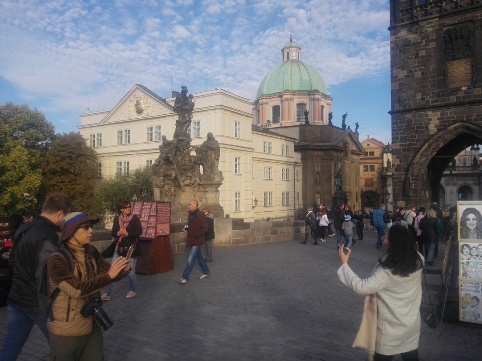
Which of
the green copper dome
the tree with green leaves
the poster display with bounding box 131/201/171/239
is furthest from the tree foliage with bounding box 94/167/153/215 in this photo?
the poster display with bounding box 131/201/171/239

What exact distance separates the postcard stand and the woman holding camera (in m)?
6.54

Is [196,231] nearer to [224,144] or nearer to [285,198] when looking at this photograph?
[224,144]

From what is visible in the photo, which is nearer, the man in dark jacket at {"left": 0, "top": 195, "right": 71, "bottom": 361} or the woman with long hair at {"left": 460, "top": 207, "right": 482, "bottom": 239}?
the man in dark jacket at {"left": 0, "top": 195, "right": 71, "bottom": 361}

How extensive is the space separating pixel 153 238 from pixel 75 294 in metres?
6.83

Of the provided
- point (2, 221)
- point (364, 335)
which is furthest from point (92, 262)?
point (2, 221)

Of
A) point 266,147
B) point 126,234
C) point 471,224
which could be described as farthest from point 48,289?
point 266,147

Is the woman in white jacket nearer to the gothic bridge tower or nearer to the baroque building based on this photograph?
the gothic bridge tower

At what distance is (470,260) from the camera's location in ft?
21.2

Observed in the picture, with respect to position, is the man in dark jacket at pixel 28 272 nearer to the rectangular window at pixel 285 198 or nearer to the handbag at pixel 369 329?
the handbag at pixel 369 329

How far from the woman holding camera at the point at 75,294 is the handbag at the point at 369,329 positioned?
82.3 inches

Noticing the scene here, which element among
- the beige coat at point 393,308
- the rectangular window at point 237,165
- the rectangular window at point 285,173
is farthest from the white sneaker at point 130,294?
the rectangular window at point 285,173

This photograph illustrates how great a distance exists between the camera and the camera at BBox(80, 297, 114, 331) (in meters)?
3.20

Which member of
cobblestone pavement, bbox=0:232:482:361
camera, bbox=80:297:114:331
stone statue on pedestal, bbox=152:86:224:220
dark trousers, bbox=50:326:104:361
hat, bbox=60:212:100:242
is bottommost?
cobblestone pavement, bbox=0:232:482:361

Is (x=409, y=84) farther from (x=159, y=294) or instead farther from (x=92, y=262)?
(x=92, y=262)
